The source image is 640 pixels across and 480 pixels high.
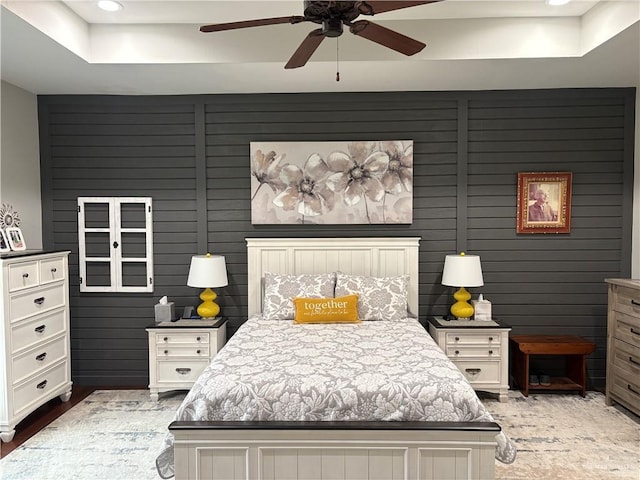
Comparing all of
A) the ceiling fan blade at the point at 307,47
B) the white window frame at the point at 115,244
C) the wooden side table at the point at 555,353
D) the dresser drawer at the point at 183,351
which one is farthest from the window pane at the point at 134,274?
the wooden side table at the point at 555,353

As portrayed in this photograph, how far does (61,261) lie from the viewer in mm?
3646

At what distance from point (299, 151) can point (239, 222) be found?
0.86 metres

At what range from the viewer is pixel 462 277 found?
3748 mm

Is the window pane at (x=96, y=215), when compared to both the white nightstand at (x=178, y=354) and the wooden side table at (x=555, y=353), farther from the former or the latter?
the wooden side table at (x=555, y=353)

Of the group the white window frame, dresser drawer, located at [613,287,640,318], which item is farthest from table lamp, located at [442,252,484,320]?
the white window frame

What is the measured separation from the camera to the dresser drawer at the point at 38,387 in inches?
124

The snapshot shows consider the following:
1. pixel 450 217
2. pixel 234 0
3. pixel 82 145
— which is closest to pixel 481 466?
pixel 450 217

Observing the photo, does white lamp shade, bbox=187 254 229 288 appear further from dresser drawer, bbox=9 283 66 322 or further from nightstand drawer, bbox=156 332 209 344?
dresser drawer, bbox=9 283 66 322

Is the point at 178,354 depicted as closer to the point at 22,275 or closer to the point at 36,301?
the point at 36,301

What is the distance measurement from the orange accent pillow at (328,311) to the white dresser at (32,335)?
196 cm

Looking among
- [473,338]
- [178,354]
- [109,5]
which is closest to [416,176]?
[473,338]

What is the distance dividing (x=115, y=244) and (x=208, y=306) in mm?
1092

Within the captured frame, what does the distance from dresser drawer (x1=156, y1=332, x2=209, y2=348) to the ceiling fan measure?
8.22 ft

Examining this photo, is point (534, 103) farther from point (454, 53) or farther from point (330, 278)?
point (330, 278)
